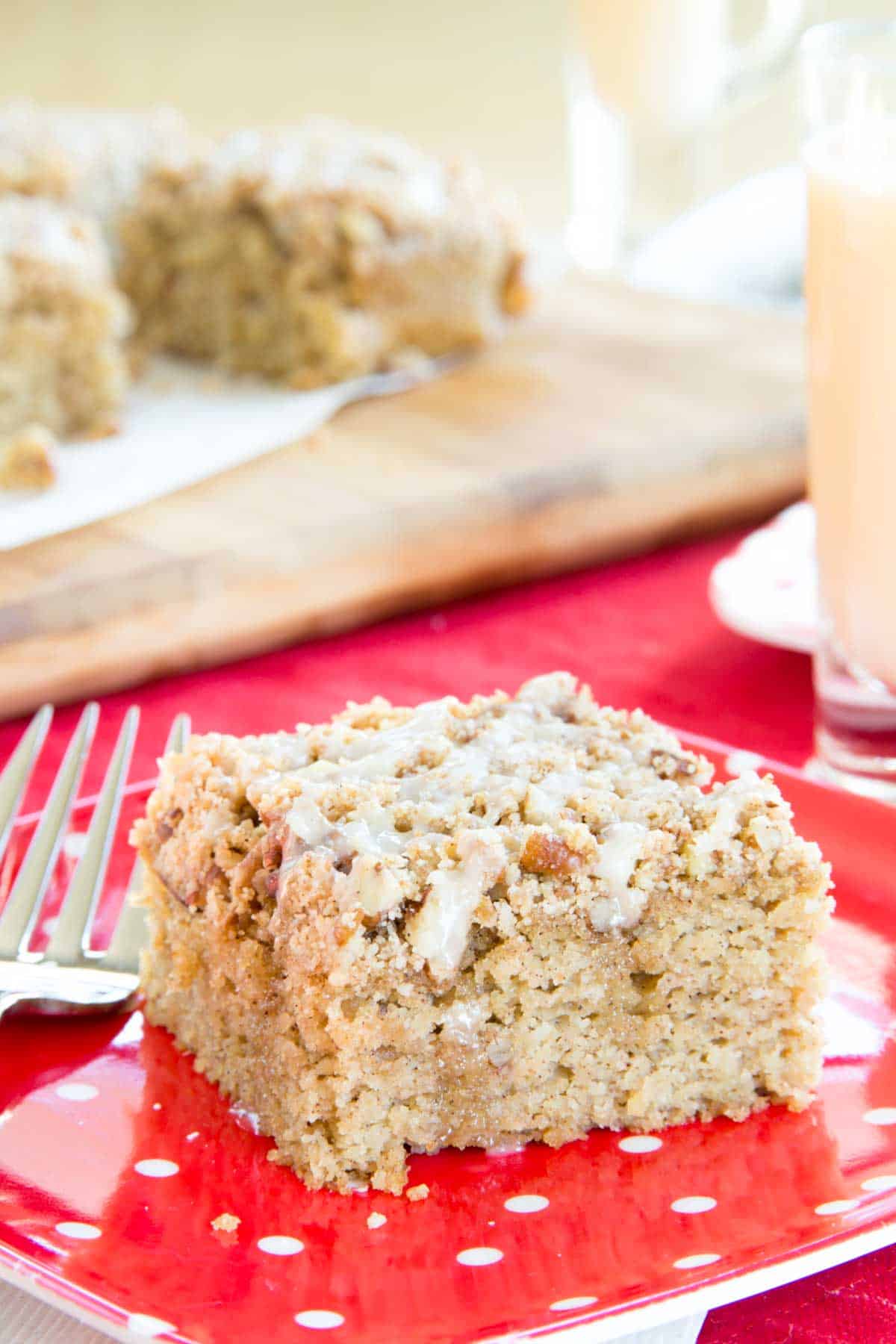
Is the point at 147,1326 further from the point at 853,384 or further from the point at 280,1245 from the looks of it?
the point at 853,384

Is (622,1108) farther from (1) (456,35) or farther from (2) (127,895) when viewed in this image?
(1) (456,35)

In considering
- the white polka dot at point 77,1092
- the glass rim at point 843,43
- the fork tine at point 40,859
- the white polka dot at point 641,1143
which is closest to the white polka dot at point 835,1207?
the white polka dot at point 641,1143

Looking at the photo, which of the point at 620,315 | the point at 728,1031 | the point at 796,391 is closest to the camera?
the point at 728,1031

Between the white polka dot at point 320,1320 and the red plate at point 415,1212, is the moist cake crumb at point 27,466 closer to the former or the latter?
the red plate at point 415,1212

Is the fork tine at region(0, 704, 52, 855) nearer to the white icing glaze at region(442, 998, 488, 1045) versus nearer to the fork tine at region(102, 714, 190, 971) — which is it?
the fork tine at region(102, 714, 190, 971)

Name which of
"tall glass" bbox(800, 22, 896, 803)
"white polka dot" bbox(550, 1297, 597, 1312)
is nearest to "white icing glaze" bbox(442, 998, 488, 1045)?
"white polka dot" bbox(550, 1297, 597, 1312)

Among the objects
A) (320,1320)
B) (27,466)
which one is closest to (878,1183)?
(320,1320)

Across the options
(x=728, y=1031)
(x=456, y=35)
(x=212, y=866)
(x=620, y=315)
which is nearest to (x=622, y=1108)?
(x=728, y=1031)
